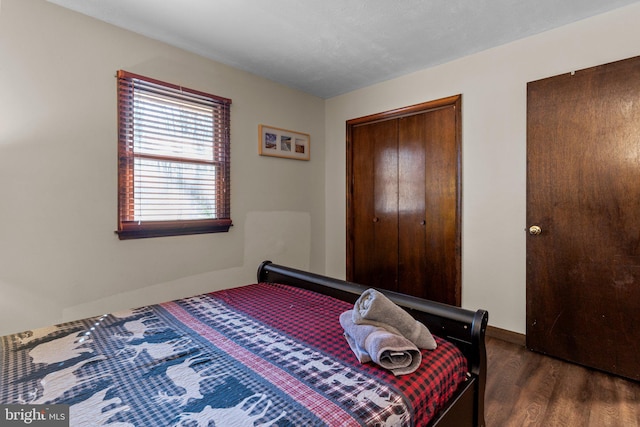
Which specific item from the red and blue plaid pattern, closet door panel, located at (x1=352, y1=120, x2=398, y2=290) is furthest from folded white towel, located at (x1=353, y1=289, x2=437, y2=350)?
closet door panel, located at (x1=352, y1=120, x2=398, y2=290)

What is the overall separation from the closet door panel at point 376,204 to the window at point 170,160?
153 centimetres

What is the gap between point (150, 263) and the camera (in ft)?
8.05

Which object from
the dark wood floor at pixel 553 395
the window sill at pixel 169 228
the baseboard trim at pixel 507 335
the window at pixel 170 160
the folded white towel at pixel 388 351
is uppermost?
the window at pixel 170 160

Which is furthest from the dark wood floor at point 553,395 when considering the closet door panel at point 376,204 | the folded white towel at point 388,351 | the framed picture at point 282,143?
the framed picture at point 282,143

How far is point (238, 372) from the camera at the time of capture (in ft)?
3.58

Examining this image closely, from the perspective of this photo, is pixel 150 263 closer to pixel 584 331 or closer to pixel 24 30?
pixel 24 30

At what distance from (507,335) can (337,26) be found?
2807mm

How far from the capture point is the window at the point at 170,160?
2.31 metres

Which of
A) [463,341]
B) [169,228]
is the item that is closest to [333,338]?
[463,341]

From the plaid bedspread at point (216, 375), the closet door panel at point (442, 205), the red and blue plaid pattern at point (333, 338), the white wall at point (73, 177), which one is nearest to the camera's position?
the plaid bedspread at point (216, 375)

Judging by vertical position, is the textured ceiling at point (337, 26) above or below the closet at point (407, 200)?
above

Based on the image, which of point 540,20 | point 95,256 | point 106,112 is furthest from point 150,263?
point 540,20

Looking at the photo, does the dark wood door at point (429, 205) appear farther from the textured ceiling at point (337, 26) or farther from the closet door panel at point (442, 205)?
the textured ceiling at point (337, 26)

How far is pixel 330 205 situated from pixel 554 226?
7.55 feet
